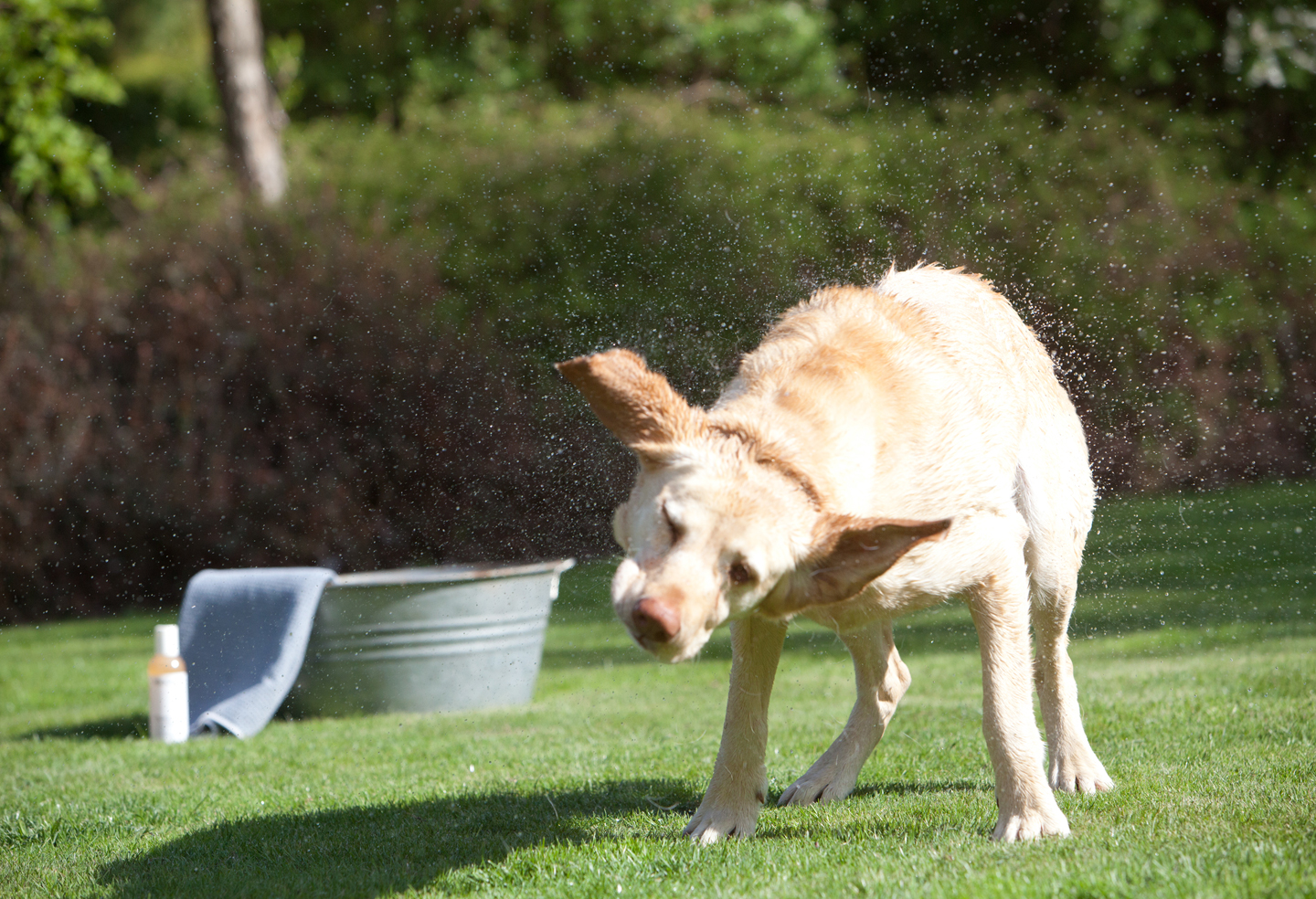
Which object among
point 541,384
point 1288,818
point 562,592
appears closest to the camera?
point 1288,818

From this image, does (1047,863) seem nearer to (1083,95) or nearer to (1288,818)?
(1288,818)

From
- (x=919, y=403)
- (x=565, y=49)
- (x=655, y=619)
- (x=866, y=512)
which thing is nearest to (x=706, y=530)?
(x=655, y=619)

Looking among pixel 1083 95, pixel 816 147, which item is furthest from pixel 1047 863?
pixel 1083 95

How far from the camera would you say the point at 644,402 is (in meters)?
2.96

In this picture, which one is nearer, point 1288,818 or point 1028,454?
point 1288,818

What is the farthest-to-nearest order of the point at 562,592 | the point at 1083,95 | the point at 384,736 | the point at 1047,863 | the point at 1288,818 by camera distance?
the point at 1083,95 < the point at 562,592 < the point at 384,736 < the point at 1288,818 < the point at 1047,863

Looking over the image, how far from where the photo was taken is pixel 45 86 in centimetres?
1232

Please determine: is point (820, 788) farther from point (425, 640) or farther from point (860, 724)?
point (425, 640)

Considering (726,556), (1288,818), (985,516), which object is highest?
(726,556)

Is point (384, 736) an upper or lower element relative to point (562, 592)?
upper

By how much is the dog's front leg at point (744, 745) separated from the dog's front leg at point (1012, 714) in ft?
1.95

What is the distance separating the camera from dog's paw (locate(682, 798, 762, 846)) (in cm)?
366

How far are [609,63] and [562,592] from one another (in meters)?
12.4

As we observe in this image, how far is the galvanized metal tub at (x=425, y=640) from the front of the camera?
6059mm
